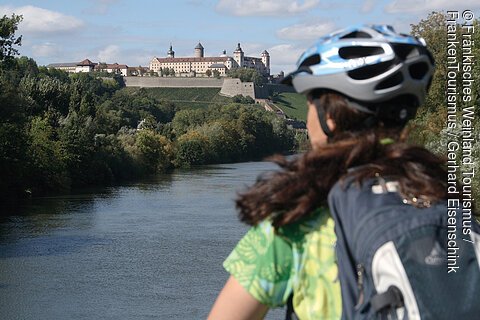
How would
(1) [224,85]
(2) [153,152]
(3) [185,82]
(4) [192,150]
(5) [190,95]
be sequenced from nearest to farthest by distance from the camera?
1. (2) [153,152]
2. (4) [192,150]
3. (5) [190,95]
4. (1) [224,85]
5. (3) [185,82]

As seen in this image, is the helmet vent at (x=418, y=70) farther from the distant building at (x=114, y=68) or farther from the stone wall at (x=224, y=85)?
the distant building at (x=114, y=68)

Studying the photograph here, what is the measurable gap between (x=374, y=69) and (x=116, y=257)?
15.6 metres

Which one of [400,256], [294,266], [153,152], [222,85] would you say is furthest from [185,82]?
[400,256]

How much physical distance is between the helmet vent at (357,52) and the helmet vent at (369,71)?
0.07 ft

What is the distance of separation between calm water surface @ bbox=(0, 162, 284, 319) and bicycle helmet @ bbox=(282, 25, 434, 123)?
29.5 ft

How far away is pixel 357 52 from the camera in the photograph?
1.36 metres

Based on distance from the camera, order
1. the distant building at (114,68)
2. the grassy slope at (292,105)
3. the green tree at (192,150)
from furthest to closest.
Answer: the distant building at (114,68) < the grassy slope at (292,105) < the green tree at (192,150)

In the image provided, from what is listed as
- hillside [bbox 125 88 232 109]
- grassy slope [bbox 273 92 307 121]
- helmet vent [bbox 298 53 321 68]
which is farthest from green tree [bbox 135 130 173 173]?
hillside [bbox 125 88 232 109]

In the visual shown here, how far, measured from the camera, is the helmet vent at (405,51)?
1354 mm

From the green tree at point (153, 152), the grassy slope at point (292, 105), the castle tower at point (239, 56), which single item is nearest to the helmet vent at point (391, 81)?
the green tree at point (153, 152)

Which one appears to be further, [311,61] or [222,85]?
[222,85]

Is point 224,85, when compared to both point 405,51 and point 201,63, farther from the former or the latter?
point 405,51

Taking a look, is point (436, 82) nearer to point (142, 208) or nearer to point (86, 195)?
point (142, 208)

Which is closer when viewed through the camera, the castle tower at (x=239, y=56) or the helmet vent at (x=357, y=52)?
the helmet vent at (x=357, y=52)
